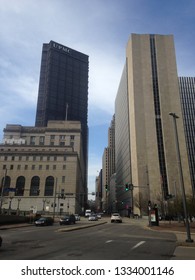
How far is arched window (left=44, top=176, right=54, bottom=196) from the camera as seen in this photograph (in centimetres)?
10119

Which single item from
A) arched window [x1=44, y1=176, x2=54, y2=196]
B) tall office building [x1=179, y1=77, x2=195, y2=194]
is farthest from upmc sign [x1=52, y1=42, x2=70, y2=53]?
arched window [x1=44, y1=176, x2=54, y2=196]

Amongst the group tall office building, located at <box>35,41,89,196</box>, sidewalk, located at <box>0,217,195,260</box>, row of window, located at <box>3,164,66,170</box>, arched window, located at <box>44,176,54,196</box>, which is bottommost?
sidewalk, located at <box>0,217,195,260</box>

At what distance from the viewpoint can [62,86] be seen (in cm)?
17912

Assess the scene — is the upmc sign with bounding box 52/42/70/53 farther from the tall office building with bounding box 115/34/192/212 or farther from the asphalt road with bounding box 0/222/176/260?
the asphalt road with bounding box 0/222/176/260

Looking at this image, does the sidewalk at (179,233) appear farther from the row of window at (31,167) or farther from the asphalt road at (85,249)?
the row of window at (31,167)

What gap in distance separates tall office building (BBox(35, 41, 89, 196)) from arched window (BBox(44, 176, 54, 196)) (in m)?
67.5

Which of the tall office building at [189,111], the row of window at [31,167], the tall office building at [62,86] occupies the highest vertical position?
the tall office building at [62,86]

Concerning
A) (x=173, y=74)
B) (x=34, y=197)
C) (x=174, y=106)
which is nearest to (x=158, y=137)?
(x=174, y=106)

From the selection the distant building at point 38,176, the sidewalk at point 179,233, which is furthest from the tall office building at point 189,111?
the sidewalk at point 179,233

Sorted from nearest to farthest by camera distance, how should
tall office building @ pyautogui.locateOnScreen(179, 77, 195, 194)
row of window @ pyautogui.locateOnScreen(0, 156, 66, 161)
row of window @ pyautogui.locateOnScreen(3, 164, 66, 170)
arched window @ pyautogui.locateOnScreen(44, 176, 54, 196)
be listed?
arched window @ pyautogui.locateOnScreen(44, 176, 54, 196) → row of window @ pyautogui.locateOnScreen(3, 164, 66, 170) → row of window @ pyautogui.locateOnScreen(0, 156, 66, 161) → tall office building @ pyautogui.locateOnScreen(179, 77, 195, 194)

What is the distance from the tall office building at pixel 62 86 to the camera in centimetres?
16988

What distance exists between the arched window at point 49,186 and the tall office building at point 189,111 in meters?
66.2
